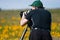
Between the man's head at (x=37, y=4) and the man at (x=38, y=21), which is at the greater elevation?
the man's head at (x=37, y=4)

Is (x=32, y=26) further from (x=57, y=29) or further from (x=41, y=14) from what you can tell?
(x=57, y=29)

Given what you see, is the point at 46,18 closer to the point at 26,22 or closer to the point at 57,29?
the point at 26,22

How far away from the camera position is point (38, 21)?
735cm

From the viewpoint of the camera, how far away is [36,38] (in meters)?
7.35

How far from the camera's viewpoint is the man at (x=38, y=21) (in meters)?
7.32

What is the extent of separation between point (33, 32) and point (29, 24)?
24cm

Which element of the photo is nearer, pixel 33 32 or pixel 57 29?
pixel 33 32

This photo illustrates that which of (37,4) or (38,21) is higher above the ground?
(37,4)

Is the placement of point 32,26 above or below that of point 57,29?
above

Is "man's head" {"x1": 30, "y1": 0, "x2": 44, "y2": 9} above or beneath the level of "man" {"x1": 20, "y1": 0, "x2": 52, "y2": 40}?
above

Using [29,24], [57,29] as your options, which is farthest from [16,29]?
[29,24]

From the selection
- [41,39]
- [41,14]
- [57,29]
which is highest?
[41,14]

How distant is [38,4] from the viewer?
7.39 m

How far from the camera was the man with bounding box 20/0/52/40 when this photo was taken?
7.32 metres
